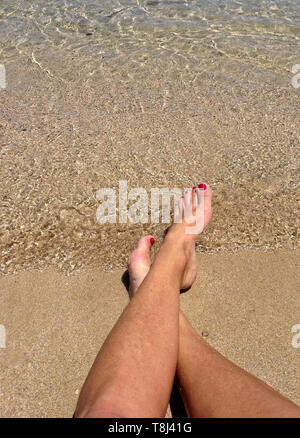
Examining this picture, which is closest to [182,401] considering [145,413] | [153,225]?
[145,413]

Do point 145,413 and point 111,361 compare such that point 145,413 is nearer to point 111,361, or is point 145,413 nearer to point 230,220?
point 111,361

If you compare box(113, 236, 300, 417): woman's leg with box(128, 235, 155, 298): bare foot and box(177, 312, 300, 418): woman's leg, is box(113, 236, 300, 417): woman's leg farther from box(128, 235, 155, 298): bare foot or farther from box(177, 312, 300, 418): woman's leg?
box(128, 235, 155, 298): bare foot

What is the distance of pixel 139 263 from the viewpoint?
2094mm

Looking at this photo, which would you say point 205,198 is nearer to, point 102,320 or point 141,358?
point 102,320

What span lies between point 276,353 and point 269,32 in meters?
4.07

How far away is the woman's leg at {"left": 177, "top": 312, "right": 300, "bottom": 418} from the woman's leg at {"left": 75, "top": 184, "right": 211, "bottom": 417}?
0.09m

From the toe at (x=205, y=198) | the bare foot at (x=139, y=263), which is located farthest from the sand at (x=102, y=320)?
the toe at (x=205, y=198)

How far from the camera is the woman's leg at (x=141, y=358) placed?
1.27 meters

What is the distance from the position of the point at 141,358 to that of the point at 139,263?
0.73 metres

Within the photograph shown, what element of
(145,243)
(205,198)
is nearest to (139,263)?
(145,243)

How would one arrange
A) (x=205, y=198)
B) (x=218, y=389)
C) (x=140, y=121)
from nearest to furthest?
1. (x=218, y=389)
2. (x=205, y=198)
3. (x=140, y=121)

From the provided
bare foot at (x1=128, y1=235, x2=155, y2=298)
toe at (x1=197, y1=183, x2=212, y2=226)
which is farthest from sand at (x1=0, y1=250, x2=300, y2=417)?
toe at (x1=197, y1=183, x2=212, y2=226)

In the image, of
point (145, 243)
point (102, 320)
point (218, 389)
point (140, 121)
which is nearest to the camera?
point (218, 389)

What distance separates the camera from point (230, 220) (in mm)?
2467
